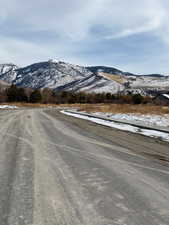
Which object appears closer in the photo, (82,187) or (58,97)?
(82,187)

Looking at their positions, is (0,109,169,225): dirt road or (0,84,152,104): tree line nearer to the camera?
(0,109,169,225): dirt road

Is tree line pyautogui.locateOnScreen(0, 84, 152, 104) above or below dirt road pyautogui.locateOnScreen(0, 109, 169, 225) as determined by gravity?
above

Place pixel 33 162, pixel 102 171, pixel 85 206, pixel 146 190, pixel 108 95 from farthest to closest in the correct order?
pixel 108 95 → pixel 33 162 → pixel 102 171 → pixel 146 190 → pixel 85 206

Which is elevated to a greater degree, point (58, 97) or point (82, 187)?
point (58, 97)

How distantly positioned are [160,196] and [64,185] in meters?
1.82

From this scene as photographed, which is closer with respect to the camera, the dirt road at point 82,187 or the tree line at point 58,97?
the dirt road at point 82,187

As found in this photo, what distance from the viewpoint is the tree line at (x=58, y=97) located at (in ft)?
362

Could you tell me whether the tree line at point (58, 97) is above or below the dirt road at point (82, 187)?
above

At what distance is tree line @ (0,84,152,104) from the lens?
110 m

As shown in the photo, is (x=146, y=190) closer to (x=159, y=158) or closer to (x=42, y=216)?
(x=42, y=216)

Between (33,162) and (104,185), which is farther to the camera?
(33,162)

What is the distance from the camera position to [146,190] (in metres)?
4.52

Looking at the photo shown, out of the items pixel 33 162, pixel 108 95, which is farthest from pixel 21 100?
pixel 33 162

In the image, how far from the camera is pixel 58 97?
127 metres
